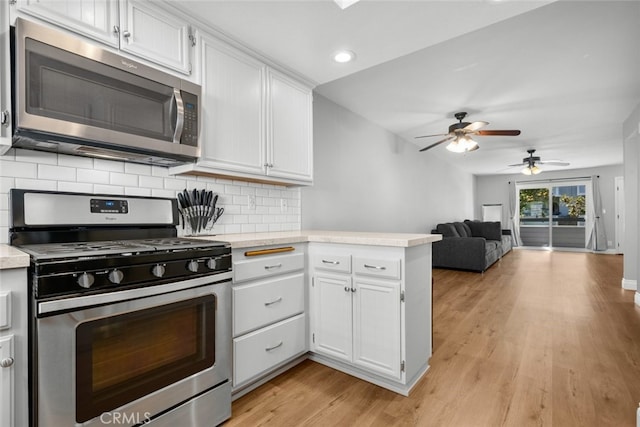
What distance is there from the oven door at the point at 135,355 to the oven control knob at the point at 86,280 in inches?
2.2

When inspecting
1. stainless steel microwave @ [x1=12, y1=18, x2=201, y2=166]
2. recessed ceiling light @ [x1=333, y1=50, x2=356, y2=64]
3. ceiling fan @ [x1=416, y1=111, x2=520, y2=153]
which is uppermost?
recessed ceiling light @ [x1=333, y1=50, x2=356, y2=64]

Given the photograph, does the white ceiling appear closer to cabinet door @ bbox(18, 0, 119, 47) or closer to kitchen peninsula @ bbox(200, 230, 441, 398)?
cabinet door @ bbox(18, 0, 119, 47)

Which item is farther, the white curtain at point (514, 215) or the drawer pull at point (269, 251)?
the white curtain at point (514, 215)

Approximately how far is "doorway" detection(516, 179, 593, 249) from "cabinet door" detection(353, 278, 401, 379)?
10.2 meters

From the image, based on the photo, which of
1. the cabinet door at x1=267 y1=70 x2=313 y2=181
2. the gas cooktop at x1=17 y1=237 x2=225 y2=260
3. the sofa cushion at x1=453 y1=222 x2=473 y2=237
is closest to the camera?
the gas cooktop at x1=17 y1=237 x2=225 y2=260

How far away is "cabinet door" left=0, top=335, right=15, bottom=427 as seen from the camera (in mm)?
1021

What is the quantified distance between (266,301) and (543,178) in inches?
428

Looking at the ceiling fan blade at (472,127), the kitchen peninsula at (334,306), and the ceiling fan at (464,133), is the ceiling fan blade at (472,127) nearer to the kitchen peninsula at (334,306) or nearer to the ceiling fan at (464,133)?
the ceiling fan at (464,133)

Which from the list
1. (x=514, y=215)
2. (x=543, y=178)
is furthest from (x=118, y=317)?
(x=543, y=178)

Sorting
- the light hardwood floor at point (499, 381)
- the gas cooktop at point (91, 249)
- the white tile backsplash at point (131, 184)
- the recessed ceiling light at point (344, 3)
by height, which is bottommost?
the light hardwood floor at point (499, 381)

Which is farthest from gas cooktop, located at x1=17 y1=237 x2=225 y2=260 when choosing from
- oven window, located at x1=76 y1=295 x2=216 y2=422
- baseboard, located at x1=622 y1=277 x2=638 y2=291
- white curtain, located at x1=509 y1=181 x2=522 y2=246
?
white curtain, located at x1=509 y1=181 x2=522 y2=246

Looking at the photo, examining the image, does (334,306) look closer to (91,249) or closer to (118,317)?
(118,317)

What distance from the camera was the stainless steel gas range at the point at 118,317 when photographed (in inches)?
43.1

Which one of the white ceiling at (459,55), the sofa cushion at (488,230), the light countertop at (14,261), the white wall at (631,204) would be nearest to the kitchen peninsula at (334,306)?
the light countertop at (14,261)
